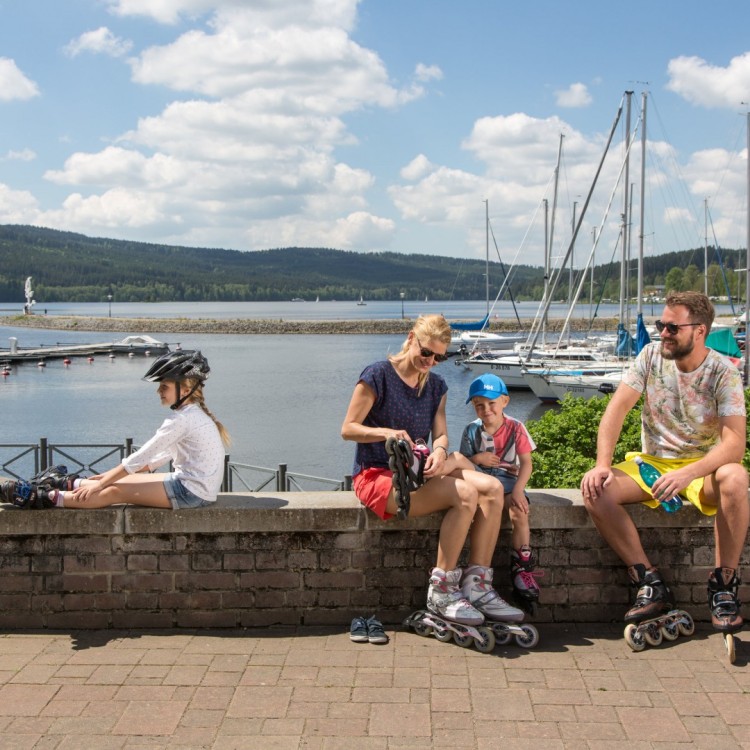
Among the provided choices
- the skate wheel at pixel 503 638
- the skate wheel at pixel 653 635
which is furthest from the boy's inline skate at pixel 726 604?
the skate wheel at pixel 503 638

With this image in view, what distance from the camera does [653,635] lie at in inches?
204

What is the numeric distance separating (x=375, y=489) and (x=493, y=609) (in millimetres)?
940

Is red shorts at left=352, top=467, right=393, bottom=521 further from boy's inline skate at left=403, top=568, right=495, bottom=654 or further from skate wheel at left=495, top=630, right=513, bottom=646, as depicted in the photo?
skate wheel at left=495, top=630, right=513, bottom=646

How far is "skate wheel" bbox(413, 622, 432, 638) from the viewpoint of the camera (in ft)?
17.5

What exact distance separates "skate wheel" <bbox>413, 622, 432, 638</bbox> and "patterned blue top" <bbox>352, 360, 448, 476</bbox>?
0.92 m

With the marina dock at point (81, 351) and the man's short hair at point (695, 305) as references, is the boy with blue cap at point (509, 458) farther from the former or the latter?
the marina dock at point (81, 351)

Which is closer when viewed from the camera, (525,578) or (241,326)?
(525,578)

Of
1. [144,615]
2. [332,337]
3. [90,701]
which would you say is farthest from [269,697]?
[332,337]

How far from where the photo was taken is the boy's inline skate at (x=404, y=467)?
5.13 metres

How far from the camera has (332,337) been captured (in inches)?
4870

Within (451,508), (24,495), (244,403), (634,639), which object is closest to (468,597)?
(451,508)

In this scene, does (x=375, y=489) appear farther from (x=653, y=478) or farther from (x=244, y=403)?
(x=244, y=403)

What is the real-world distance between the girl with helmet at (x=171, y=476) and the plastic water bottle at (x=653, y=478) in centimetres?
245

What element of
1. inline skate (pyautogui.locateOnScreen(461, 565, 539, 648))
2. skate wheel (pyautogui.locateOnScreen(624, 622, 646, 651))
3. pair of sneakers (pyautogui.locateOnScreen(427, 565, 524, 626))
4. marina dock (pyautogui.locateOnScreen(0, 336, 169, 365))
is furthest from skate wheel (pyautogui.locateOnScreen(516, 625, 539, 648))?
marina dock (pyautogui.locateOnScreen(0, 336, 169, 365))
